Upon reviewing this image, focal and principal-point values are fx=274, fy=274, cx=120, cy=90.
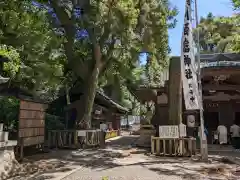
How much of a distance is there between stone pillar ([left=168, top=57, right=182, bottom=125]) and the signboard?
6.52 metres

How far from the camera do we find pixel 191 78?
1180cm

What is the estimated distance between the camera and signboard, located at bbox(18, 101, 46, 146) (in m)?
11.8

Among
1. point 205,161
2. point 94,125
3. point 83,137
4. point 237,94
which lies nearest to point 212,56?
point 237,94

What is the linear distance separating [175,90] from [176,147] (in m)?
2.76

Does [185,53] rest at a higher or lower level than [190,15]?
lower

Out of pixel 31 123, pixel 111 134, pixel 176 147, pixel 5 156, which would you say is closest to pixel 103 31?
pixel 31 123

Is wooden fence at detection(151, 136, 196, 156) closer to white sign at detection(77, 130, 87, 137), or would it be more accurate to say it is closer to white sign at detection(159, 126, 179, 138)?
white sign at detection(159, 126, 179, 138)

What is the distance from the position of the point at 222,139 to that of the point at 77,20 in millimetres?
11271

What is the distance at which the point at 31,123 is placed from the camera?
1258 centimetres

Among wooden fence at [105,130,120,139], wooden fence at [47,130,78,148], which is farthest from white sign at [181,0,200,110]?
wooden fence at [105,130,120,139]

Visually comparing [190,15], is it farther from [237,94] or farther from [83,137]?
[83,137]

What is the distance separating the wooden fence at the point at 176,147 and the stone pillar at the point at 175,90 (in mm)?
1095

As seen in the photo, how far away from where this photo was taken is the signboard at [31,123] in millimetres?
11750

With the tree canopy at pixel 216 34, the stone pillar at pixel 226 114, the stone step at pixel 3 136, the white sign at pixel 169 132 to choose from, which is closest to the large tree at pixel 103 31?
the white sign at pixel 169 132
